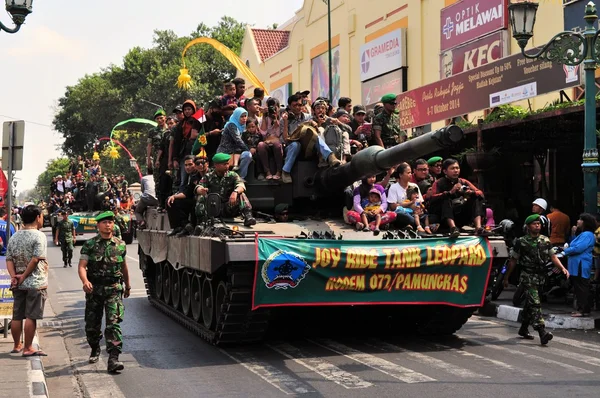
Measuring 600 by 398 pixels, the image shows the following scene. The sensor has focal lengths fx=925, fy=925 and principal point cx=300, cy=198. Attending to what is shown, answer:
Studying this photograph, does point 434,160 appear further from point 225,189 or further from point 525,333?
point 225,189

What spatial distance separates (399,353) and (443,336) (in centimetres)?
151

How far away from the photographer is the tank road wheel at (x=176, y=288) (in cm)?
1348

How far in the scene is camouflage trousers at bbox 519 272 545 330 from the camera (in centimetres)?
1074

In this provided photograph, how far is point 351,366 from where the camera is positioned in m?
9.26

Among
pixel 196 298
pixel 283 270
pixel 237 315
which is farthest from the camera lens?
pixel 196 298

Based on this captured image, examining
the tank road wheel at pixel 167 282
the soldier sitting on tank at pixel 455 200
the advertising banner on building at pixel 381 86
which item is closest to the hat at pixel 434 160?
the soldier sitting on tank at pixel 455 200

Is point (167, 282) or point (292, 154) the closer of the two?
point (292, 154)

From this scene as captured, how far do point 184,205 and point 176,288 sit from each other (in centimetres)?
180

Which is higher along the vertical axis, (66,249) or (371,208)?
(371,208)

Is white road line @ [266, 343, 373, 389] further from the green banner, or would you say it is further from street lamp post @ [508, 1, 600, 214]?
street lamp post @ [508, 1, 600, 214]

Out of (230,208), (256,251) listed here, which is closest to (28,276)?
(256,251)

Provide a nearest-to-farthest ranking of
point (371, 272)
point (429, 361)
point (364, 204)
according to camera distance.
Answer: point (429, 361), point (371, 272), point (364, 204)

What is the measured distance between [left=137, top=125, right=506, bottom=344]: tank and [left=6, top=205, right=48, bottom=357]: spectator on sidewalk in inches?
71.1

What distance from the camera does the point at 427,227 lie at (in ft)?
37.0
